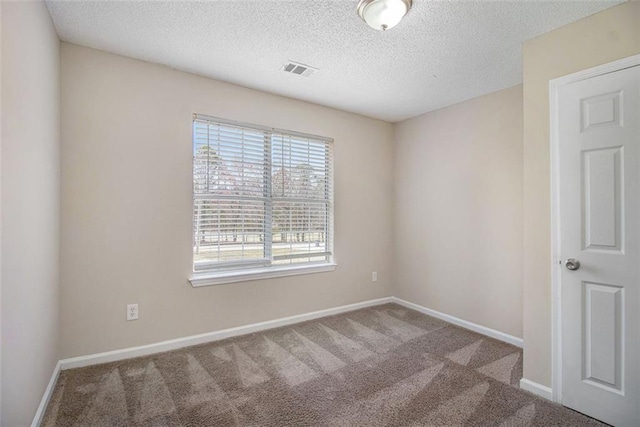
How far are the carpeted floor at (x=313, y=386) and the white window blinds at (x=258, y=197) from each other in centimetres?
88

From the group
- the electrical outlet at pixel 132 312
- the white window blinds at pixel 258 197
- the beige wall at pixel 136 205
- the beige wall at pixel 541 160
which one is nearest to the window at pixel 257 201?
the white window blinds at pixel 258 197

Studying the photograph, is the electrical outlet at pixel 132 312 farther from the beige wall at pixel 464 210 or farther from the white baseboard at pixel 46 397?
the beige wall at pixel 464 210

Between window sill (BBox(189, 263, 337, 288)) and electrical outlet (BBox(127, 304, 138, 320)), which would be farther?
window sill (BBox(189, 263, 337, 288))

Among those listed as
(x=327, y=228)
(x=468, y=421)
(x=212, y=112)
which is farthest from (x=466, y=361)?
(x=212, y=112)

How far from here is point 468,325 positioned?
3340 millimetres

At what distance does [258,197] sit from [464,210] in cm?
226

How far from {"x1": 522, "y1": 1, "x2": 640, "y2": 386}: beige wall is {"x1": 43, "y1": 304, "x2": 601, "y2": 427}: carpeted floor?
0.37m

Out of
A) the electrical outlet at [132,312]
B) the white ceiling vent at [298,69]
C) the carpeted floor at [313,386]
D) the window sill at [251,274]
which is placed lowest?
the carpeted floor at [313,386]

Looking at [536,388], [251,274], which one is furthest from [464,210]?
[251,274]

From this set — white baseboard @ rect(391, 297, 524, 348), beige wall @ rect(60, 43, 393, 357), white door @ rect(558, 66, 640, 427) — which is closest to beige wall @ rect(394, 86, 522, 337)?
white baseboard @ rect(391, 297, 524, 348)

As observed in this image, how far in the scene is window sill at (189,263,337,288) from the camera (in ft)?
9.35

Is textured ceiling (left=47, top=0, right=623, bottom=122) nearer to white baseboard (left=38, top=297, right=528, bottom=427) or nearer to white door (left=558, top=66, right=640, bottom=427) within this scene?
white door (left=558, top=66, right=640, bottom=427)

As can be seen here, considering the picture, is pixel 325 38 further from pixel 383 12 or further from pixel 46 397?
pixel 46 397

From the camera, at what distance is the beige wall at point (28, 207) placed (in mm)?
1348
